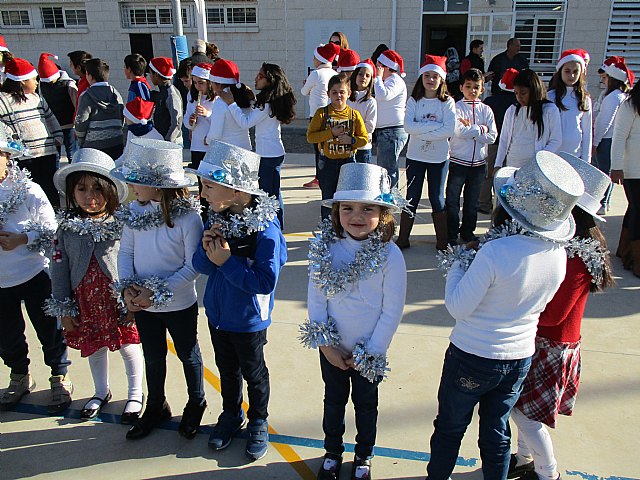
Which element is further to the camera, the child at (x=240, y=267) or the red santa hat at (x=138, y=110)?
the red santa hat at (x=138, y=110)

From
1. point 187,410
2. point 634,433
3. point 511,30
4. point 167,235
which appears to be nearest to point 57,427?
point 187,410

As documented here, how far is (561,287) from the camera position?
2.44 metres

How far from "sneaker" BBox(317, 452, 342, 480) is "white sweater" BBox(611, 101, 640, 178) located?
3.83 m

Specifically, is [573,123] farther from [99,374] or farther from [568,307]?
[99,374]

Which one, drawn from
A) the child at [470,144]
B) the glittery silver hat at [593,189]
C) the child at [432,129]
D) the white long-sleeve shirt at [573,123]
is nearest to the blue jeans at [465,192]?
the child at [470,144]

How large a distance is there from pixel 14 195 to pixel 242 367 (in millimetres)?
1637

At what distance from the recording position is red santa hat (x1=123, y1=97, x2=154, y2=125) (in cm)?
607

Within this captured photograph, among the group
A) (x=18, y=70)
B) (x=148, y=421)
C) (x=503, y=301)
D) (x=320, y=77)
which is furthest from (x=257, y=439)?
(x=320, y=77)

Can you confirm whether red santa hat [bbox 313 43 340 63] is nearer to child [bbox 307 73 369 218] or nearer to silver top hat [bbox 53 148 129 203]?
child [bbox 307 73 369 218]

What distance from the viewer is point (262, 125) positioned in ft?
19.1

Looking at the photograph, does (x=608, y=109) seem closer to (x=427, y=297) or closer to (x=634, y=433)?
(x=427, y=297)

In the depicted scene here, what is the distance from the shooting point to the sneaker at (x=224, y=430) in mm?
2957

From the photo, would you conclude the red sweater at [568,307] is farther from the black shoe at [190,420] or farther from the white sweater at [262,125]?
the white sweater at [262,125]

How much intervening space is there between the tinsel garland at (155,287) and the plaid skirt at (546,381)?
1.81m
